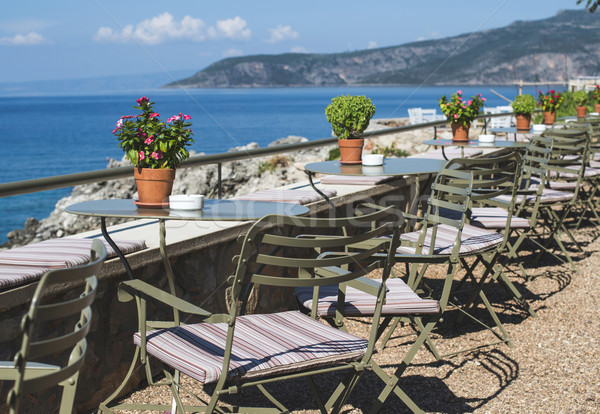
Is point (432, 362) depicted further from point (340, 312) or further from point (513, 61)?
point (513, 61)

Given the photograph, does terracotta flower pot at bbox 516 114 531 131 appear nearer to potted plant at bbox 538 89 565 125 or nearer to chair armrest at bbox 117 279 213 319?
potted plant at bbox 538 89 565 125

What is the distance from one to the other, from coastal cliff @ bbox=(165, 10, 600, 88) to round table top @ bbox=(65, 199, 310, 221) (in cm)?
15326

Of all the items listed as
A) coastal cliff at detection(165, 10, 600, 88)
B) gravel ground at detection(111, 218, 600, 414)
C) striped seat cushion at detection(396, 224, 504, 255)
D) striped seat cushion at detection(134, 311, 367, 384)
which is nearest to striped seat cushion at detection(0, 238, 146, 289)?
striped seat cushion at detection(134, 311, 367, 384)

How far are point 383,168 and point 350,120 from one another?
37 centimetres

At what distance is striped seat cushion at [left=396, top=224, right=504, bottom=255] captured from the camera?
11.5 feet

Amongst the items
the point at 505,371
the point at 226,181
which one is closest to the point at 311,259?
the point at 505,371

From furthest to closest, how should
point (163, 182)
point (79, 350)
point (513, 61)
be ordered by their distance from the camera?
point (513, 61), point (163, 182), point (79, 350)

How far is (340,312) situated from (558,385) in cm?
124

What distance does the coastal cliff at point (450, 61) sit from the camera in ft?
533

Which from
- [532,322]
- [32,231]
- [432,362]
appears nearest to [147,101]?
[432,362]

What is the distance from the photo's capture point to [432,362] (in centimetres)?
343

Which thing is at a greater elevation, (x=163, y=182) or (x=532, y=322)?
(x=163, y=182)

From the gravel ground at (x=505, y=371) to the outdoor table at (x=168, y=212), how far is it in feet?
2.56

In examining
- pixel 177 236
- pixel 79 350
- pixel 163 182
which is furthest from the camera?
pixel 177 236
